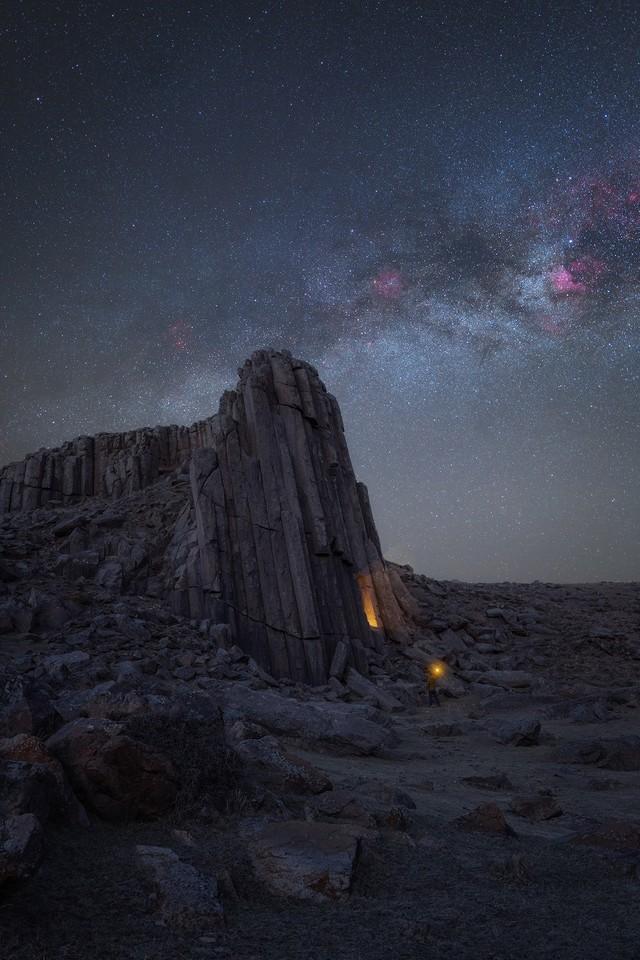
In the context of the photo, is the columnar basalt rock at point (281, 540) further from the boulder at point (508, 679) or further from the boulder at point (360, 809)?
the boulder at point (360, 809)

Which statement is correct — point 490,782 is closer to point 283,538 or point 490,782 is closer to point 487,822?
point 487,822

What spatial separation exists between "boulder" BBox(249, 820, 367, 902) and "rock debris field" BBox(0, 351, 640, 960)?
18 millimetres

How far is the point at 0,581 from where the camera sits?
19766mm

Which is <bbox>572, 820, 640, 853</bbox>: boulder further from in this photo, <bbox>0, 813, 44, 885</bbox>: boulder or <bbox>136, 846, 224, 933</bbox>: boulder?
<bbox>0, 813, 44, 885</bbox>: boulder

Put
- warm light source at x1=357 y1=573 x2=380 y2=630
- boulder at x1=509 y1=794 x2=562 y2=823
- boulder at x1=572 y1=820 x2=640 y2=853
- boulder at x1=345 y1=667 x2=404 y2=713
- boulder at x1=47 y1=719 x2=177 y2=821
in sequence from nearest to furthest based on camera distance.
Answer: boulder at x1=47 y1=719 x2=177 y2=821, boulder at x1=572 y1=820 x2=640 y2=853, boulder at x1=509 y1=794 x2=562 y2=823, boulder at x1=345 y1=667 x2=404 y2=713, warm light source at x1=357 y1=573 x2=380 y2=630

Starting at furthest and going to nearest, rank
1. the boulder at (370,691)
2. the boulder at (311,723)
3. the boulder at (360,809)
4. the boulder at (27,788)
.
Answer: the boulder at (370,691), the boulder at (311,723), the boulder at (360,809), the boulder at (27,788)

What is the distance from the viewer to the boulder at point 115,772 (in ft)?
17.7

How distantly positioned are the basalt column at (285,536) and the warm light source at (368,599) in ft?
0.19

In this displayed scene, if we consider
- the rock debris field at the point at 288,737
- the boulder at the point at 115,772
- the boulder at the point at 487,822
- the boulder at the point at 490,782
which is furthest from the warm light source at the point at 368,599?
the boulder at the point at 115,772

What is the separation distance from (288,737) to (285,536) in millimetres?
11437

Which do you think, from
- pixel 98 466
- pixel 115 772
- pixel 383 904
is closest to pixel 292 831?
pixel 383 904

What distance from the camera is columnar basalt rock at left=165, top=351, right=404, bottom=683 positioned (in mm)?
20891

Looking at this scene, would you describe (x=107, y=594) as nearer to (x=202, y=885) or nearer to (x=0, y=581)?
(x=0, y=581)

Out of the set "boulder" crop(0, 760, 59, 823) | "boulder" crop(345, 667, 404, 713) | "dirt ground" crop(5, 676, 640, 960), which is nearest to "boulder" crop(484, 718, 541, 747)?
"boulder" crop(345, 667, 404, 713)
